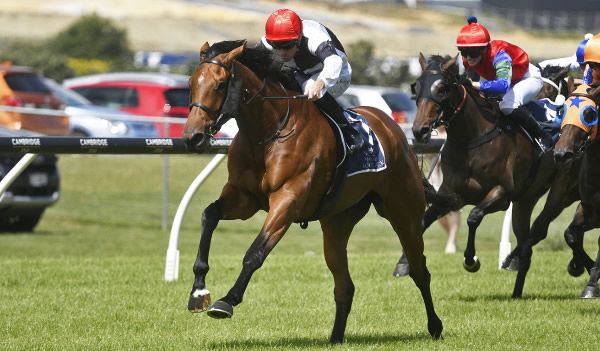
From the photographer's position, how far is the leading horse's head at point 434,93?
7785 millimetres

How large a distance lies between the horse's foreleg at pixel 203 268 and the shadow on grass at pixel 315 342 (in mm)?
545

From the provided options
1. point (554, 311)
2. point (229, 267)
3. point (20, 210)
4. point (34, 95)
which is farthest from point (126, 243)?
point (554, 311)

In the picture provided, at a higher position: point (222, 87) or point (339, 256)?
point (222, 87)

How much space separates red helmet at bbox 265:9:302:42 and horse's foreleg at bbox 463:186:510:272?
9.27ft

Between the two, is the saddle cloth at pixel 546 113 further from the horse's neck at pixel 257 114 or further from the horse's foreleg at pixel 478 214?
the horse's neck at pixel 257 114

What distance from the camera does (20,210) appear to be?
525 inches

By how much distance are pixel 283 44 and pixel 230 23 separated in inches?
2100

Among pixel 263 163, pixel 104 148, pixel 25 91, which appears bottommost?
pixel 25 91

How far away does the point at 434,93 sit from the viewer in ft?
26.0

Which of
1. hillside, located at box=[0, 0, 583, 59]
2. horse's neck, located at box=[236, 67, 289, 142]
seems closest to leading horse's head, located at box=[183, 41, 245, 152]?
horse's neck, located at box=[236, 67, 289, 142]

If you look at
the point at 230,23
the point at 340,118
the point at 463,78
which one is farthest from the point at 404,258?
the point at 230,23

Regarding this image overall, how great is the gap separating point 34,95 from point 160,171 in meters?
3.32

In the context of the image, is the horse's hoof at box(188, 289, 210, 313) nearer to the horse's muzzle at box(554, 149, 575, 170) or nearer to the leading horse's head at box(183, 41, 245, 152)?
the leading horse's head at box(183, 41, 245, 152)

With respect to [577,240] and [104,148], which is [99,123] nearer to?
[104,148]
